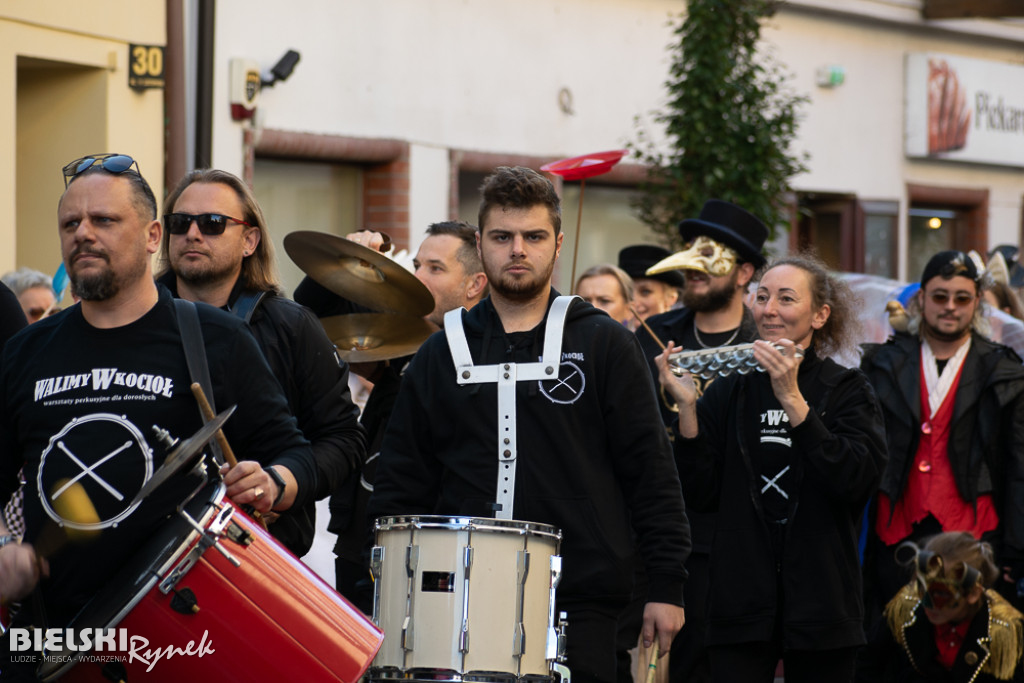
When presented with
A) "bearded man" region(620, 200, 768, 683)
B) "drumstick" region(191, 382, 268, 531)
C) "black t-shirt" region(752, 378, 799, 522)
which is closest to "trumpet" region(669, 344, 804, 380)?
"black t-shirt" region(752, 378, 799, 522)

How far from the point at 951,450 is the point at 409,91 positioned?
6.09m

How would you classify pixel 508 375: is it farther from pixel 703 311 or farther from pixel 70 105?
pixel 70 105

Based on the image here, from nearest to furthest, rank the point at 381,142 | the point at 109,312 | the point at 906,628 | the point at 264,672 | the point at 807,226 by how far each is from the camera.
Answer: the point at 264,672, the point at 109,312, the point at 906,628, the point at 381,142, the point at 807,226

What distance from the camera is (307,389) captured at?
16.2 feet

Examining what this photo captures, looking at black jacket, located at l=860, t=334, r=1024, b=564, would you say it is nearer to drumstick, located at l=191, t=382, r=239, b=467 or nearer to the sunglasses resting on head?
drumstick, located at l=191, t=382, r=239, b=467

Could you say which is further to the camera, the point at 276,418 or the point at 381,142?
the point at 381,142

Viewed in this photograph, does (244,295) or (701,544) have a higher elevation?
(244,295)

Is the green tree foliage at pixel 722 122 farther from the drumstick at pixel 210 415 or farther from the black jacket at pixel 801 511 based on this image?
the drumstick at pixel 210 415

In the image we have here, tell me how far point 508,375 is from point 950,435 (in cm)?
331

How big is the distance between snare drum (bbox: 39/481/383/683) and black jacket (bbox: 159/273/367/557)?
102cm

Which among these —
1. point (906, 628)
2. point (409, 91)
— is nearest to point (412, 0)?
point (409, 91)

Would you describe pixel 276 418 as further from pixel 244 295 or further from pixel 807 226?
pixel 807 226

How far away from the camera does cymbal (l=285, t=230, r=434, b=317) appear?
6.20 meters

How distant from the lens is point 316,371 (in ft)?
16.3
